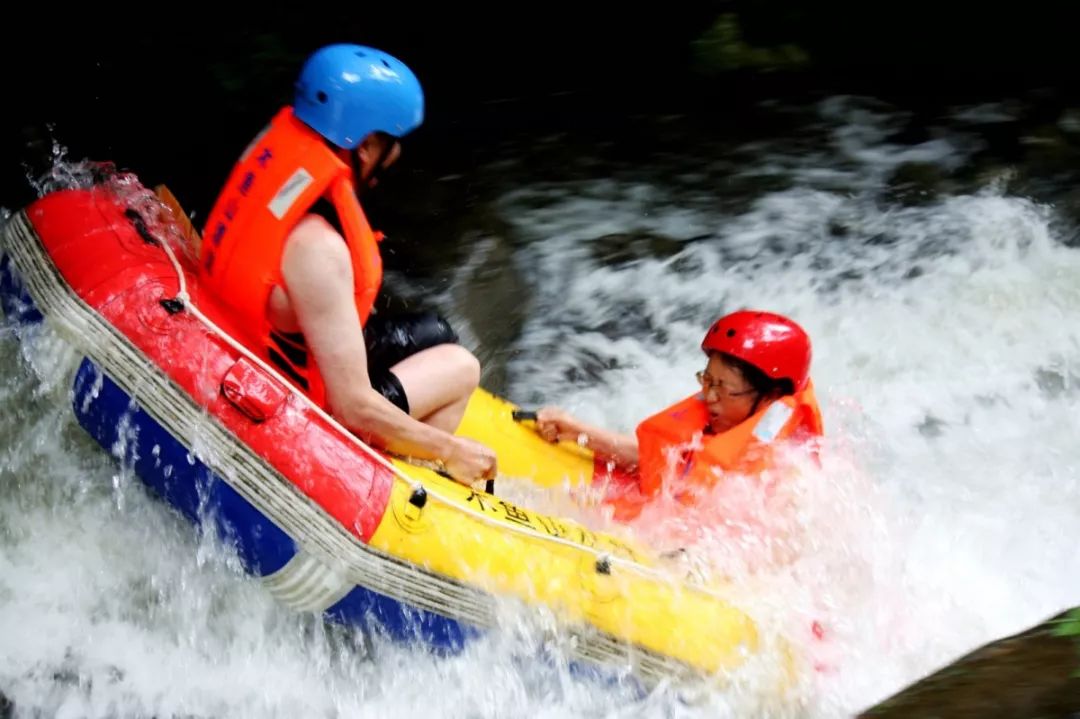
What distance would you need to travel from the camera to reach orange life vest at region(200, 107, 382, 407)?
11.2 ft

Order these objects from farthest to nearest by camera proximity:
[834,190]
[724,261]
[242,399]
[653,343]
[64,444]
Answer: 1. [834,190]
2. [724,261]
3. [653,343]
4. [64,444]
5. [242,399]

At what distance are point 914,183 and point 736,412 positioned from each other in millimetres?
3459

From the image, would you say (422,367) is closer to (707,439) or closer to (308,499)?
(308,499)

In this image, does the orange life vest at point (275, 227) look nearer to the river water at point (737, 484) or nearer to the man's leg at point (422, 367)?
the man's leg at point (422, 367)

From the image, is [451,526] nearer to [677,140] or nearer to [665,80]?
[677,140]

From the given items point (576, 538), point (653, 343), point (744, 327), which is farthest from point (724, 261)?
point (576, 538)

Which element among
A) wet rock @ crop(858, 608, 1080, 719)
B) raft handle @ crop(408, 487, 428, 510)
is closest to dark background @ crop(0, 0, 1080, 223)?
raft handle @ crop(408, 487, 428, 510)

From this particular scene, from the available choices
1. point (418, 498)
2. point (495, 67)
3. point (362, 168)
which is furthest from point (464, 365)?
point (495, 67)

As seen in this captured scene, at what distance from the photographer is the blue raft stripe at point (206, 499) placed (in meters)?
3.46

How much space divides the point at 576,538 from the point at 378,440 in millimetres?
668

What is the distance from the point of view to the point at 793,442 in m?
3.99

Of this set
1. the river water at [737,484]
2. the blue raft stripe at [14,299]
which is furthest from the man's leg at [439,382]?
the blue raft stripe at [14,299]

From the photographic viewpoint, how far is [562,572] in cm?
364

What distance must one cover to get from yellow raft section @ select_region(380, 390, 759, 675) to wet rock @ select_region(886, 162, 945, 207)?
12.6 feet
